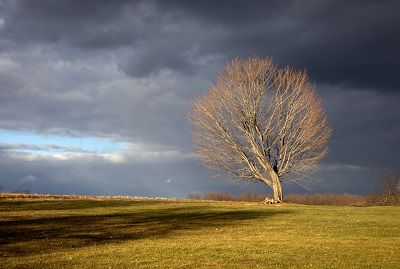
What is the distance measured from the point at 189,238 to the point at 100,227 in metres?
6.08

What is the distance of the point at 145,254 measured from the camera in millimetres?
15211

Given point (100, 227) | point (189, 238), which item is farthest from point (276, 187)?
point (189, 238)

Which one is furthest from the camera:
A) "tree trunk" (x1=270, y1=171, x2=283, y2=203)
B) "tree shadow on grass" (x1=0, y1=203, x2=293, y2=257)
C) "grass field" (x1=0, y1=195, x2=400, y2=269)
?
"tree trunk" (x1=270, y1=171, x2=283, y2=203)

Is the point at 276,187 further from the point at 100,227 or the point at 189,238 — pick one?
the point at 189,238

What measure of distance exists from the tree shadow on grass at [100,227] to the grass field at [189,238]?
0.04 meters

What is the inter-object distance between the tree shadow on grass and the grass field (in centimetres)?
4

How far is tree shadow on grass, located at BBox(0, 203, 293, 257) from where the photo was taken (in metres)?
18.2

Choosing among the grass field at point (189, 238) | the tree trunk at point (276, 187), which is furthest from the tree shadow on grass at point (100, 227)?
the tree trunk at point (276, 187)

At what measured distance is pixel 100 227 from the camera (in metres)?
23.1

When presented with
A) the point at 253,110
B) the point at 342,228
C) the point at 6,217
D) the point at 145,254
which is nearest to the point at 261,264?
the point at 145,254

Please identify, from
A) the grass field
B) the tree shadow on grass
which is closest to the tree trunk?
the grass field

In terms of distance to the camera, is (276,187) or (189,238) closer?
(189,238)

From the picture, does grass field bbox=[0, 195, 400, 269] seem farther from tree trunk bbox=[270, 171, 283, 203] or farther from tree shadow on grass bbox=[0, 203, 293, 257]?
tree trunk bbox=[270, 171, 283, 203]

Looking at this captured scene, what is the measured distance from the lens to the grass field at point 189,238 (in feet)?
46.2
